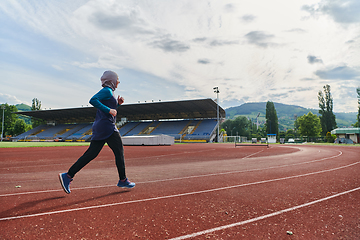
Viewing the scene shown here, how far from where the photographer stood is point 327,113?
62656mm

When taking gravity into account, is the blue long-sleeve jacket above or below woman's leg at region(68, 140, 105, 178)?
above

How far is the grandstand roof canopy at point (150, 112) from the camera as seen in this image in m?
48.8

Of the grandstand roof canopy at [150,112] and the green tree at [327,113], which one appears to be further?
the green tree at [327,113]

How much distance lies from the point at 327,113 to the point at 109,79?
74.9m

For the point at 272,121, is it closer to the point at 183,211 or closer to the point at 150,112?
the point at 150,112

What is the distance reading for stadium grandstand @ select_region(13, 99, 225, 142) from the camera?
162 ft

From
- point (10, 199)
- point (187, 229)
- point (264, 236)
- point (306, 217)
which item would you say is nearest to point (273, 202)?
point (306, 217)

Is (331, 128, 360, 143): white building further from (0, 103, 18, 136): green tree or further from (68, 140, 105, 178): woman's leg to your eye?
(0, 103, 18, 136): green tree

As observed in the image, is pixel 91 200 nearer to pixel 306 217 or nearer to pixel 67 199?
pixel 67 199

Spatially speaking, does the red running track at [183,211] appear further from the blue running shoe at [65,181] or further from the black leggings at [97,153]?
the black leggings at [97,153]

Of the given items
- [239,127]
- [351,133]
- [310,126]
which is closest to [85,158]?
[351,133]

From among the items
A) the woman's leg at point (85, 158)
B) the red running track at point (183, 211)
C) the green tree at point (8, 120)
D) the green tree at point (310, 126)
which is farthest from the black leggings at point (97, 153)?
the green tree at point (8, 120)

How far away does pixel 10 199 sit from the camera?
3568 mm

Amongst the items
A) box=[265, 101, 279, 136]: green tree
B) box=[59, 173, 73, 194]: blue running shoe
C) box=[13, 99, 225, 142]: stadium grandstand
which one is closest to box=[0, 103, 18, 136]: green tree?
box=[13, 99, 225, 142]: stadium grandstand
